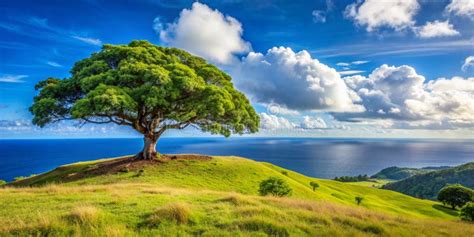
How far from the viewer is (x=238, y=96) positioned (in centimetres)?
2697

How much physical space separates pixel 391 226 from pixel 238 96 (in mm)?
20162

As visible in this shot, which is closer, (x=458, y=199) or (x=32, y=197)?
(x=32, y=197)

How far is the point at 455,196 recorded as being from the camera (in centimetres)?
4575

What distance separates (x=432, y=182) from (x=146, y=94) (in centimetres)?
14826

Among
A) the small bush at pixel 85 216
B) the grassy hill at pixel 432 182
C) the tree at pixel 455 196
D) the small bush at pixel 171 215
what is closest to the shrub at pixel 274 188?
the small bush at pixel 171 215

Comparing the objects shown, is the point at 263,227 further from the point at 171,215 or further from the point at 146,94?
the point at 146,94

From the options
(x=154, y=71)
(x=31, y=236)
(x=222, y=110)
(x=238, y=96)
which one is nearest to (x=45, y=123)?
(x=154, y=71)

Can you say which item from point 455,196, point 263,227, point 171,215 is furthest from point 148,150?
point 455,196

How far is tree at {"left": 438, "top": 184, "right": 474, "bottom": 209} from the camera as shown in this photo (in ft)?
147

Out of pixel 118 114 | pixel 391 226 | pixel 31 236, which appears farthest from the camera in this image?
pixel 118 114

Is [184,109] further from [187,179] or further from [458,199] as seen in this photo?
[458,199]

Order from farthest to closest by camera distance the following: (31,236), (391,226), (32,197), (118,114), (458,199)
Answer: (458,199) < (118,114) < (32,197) < (391,226) < (31,236)

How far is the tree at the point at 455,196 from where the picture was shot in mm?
44906

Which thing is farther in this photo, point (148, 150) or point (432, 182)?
point (432, 182)
